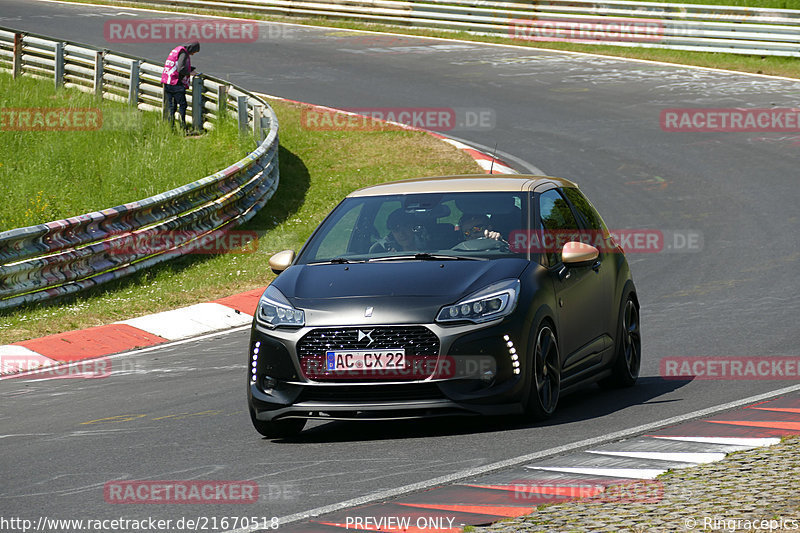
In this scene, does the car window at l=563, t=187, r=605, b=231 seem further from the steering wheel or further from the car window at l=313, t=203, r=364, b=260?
the car window at l=313, t=203, r=364, b=260

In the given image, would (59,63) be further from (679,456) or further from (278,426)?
(679,456)

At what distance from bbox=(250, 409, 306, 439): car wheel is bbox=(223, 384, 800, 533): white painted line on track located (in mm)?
1614

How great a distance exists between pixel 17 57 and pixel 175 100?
761 cm

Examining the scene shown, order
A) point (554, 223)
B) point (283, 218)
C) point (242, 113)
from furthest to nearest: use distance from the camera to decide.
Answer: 1. point (242, 113)
2. point (283, 218)
3. point (554, 223)

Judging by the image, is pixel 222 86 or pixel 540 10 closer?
pixel 222 86

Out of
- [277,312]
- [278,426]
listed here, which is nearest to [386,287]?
[277,312]

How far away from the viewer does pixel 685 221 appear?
1733cm

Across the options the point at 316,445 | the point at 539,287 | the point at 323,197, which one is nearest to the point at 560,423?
the point at 539,287

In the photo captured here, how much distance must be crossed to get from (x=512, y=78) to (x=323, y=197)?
36.1 ft

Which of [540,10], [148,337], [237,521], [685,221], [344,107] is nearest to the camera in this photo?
[237,521]

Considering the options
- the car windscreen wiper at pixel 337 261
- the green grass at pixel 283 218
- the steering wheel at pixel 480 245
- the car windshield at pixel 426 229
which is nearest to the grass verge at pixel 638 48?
the green grass at pixel 283 218

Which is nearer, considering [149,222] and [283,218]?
[149,222]

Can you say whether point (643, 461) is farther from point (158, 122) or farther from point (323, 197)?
A: point (158, 122)

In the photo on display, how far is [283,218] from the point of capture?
62.4ft
